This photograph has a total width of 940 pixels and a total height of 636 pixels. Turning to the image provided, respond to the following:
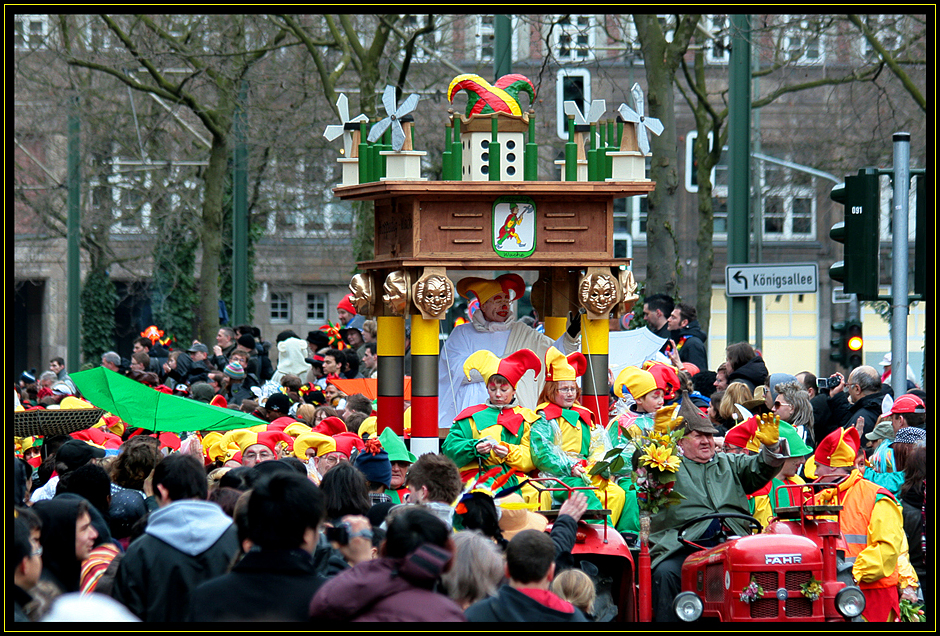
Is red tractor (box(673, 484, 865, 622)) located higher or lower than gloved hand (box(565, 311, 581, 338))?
lower

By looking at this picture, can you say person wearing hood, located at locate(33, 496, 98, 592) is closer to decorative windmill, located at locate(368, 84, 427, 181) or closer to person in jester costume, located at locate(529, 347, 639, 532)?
person in jester costume, located at locate(529, 347, 639, 532)

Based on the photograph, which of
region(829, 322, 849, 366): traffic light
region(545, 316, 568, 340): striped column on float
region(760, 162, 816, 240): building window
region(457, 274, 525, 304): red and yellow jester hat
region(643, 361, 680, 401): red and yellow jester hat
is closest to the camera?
region(643, 361, 680, 401): red and yellow jester hat

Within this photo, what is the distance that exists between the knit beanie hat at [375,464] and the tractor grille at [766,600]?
219 centimetres

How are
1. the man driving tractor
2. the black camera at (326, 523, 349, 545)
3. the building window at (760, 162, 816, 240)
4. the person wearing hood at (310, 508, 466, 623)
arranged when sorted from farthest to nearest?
the building window at (760, 162, 816, 240), the man driving tractor, the black camera at (326, 523, 349, 545), the person wearing hood at (310, 508, 466, 623)

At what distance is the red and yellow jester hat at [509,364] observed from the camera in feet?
26.9

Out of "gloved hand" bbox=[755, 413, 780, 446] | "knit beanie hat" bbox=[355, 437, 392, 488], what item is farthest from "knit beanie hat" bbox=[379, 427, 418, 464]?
"gloved hand" bbox=[755, 413, 780, 446]

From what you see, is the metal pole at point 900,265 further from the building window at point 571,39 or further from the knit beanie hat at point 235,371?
the knit beanie hat at point 235,371

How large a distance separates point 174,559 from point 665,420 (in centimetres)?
352

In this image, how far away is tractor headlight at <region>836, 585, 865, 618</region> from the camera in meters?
6.38

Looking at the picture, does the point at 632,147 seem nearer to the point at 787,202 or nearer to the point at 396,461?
the point at 396,461

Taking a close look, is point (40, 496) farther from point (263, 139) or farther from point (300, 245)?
point (300, 245)

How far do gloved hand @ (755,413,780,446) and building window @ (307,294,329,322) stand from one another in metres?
36.8

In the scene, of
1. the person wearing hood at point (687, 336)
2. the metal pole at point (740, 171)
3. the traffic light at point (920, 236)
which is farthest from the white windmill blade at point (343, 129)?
the metal pole at point (740, 171)

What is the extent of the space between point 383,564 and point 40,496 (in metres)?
4.17
